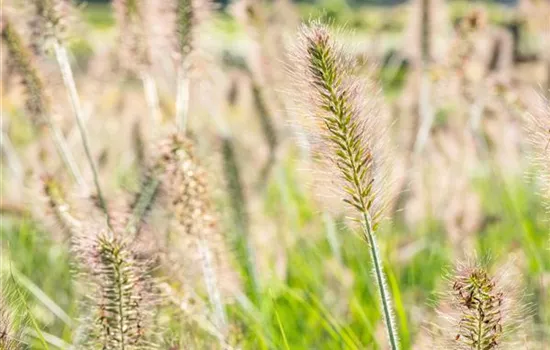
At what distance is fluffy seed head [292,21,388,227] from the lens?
5.36 ft

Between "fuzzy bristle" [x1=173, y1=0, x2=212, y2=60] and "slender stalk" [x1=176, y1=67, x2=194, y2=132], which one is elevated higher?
"fuzzy bristle" [x1=173, y1=0, x2=212, y2=60]

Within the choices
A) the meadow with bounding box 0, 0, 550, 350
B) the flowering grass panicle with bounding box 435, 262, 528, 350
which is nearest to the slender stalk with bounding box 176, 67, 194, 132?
the meadow with bounding box 0, 0, 550, 350

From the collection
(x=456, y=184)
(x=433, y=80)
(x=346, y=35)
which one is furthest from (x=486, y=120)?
(x=346, y=35)

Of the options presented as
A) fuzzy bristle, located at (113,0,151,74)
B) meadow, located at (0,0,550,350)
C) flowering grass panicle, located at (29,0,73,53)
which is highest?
flowering grass panicle, located at (29,0,73,53)

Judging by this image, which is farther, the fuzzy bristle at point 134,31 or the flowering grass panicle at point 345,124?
the fuzzy bristle at point 134,31

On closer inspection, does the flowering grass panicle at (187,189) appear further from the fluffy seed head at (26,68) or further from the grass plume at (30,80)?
the fluffy seed head at (26,68)

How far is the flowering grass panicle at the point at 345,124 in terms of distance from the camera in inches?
64.4

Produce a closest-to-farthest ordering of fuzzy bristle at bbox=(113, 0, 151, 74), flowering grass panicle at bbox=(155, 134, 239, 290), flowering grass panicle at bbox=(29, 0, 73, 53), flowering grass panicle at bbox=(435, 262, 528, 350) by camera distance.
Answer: flowering grass panicle at bbox=(435, 262, 528, 350) → flowering grass panicle at bbox=(155, 134, 239, 290) → flowering grass panicle at bbox=(29, 0, 73, 53) → fuzzy bristle at bbox=(113, 0, 151, 74)

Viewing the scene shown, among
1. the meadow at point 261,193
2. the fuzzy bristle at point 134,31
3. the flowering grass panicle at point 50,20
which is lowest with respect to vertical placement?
the meadow at point 261,193

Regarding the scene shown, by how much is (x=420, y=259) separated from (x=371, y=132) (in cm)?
298

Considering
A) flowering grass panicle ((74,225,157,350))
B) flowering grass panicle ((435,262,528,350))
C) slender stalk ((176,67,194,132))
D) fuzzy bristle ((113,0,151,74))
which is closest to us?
flowering grass panicle ((435,262,528,350))

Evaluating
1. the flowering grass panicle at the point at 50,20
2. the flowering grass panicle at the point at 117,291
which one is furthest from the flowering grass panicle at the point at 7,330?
the flowering grass panicle at the point at 50,20

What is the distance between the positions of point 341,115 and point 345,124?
2 centimetres

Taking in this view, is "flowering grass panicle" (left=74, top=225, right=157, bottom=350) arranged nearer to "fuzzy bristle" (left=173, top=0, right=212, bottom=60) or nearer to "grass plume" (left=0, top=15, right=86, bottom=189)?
"grass plume" (left=0, top=15, right=86, bottom=189)
